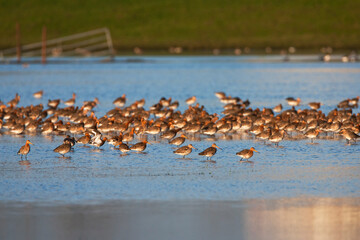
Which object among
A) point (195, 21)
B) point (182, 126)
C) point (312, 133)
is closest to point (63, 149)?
point (182, 126)

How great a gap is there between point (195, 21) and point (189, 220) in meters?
112

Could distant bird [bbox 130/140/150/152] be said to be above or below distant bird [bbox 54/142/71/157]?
Result: above

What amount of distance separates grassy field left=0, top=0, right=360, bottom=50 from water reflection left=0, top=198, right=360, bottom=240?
304 ft

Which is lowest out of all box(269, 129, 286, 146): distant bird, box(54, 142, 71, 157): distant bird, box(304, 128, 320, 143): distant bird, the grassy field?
box(54, 142, 71, 157): distant bird

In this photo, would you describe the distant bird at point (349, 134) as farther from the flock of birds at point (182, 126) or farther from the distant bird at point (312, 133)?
the distant bird at point (312, 133)

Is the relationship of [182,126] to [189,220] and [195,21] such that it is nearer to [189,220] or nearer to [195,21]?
[189,220]

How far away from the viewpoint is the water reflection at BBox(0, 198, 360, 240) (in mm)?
11195

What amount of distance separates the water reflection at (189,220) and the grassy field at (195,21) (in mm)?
92640

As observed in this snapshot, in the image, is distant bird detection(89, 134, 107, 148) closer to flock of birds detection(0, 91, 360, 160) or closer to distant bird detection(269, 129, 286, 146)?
flock of birds detection(0, 91, 360, 160)

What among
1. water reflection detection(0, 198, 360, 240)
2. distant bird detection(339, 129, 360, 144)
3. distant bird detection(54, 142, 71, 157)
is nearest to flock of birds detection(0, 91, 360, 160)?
distant bird detection(339, 129, 360, 144)

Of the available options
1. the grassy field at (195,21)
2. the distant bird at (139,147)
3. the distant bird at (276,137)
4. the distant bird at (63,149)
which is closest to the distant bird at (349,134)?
the distant bird at (276,137)

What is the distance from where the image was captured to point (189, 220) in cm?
1198

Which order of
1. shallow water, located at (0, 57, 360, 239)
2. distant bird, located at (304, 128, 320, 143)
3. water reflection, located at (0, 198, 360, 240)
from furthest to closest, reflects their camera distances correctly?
distant bird, located at (304, 128, 320, 143)
shallow water, located at (0, 57, 360, 239)
water reflection, located at (0, 198, 360, 240)

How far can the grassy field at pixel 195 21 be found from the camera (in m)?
110
